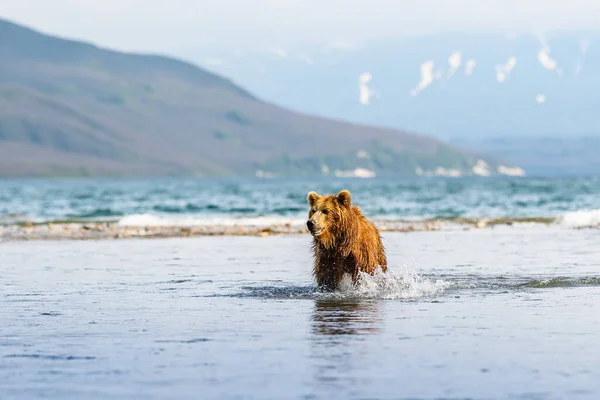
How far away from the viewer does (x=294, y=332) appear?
13812mm

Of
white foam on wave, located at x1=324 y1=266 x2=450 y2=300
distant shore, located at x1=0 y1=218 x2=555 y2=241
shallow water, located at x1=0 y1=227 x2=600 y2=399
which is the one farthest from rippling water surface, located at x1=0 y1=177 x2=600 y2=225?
white foam on wave, located at x1=324 y1=266 x2=450 y2=300

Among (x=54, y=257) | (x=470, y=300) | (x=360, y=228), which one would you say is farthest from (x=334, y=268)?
(x=54, y=257)

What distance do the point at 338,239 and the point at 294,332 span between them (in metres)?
3.92

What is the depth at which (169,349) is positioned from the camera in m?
12.6

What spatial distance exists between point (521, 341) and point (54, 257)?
16.5 meters

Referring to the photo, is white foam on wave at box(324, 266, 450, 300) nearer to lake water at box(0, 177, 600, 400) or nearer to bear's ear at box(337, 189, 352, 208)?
lake water at box(0, 177, 600, 400)

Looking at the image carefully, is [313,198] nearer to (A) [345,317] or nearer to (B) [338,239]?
(B) [338,239]

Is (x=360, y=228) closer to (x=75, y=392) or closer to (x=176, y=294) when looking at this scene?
(x=176, y=294)

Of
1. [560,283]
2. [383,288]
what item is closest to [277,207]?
[560,283]

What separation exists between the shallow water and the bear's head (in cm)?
91

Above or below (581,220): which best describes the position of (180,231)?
below

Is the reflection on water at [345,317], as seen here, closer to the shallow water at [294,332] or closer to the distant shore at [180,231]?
the shallow water at [294,332]

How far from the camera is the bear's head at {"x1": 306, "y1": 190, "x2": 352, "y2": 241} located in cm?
1738

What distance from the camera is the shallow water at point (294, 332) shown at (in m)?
10.6
